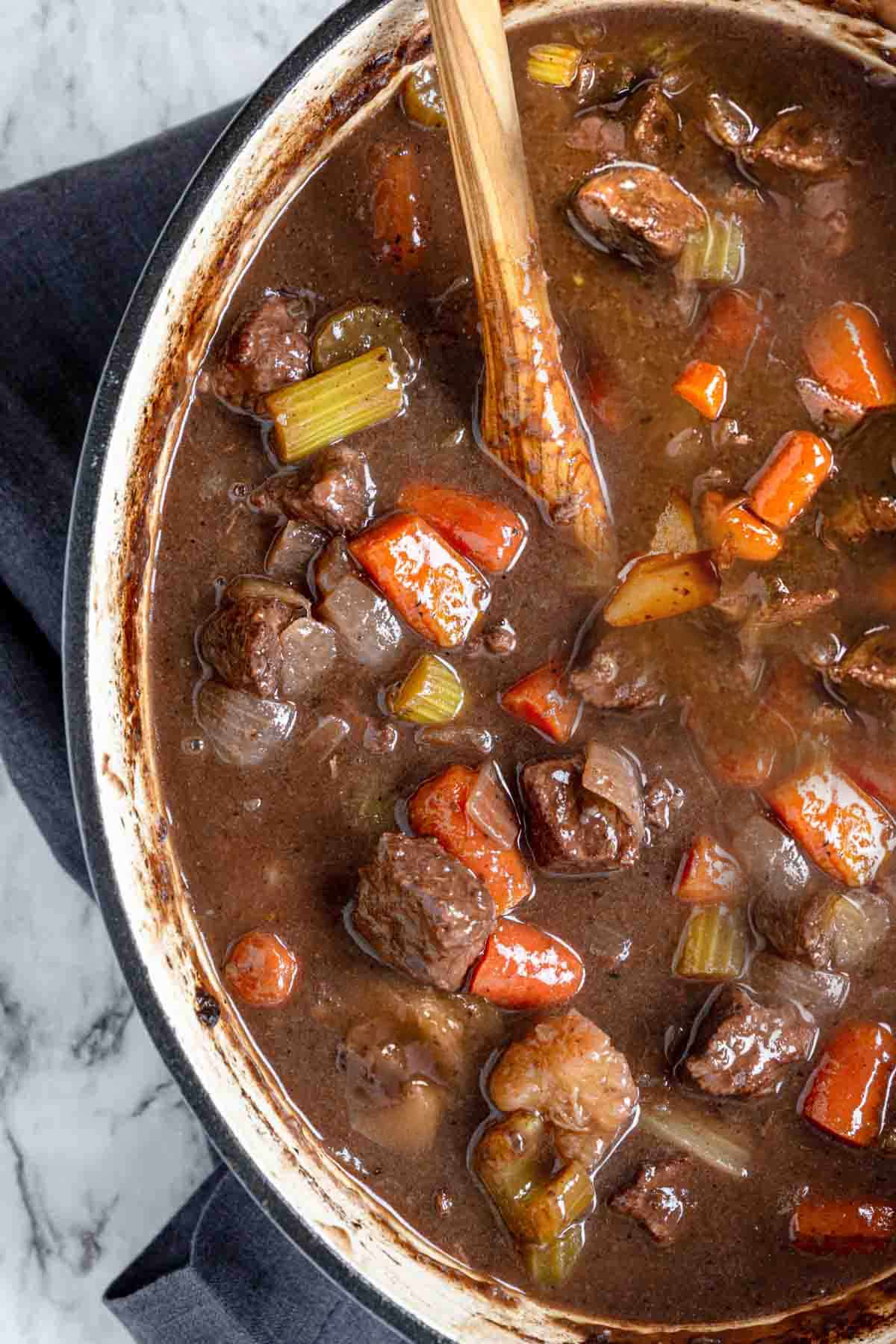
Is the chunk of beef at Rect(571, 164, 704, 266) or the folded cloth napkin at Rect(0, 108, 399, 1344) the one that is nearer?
the chunk of beef at Rect(571, 164, 704, 266)

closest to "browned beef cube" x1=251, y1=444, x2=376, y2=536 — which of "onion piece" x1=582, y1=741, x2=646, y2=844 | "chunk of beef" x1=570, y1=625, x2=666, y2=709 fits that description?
"chunk of beef" x1=570, y1=625, x2=666, y2=709

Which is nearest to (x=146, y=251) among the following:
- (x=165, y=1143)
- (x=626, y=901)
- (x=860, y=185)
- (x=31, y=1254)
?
(x=860, y=185)

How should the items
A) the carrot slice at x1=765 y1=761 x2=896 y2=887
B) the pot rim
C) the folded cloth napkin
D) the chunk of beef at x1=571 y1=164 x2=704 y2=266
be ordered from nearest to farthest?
the pot rim, the chunk of beef at x1=571 y1=164 x2=704 y2=266, the carrot slice at x1=765 y1=761 x2=896 y2=887, the folded cloth napkin

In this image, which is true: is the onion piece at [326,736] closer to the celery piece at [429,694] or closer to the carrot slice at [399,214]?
the celery piece at [429,694]

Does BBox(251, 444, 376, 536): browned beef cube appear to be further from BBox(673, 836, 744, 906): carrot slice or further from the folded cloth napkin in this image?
BBox(673, 836, 744, 906): carrot slice

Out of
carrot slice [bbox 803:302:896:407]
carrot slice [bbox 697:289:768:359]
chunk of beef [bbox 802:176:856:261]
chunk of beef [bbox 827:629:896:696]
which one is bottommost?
chunk of beef [bbox 827:629:896:696]

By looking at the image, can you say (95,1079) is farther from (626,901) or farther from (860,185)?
(860,185)
